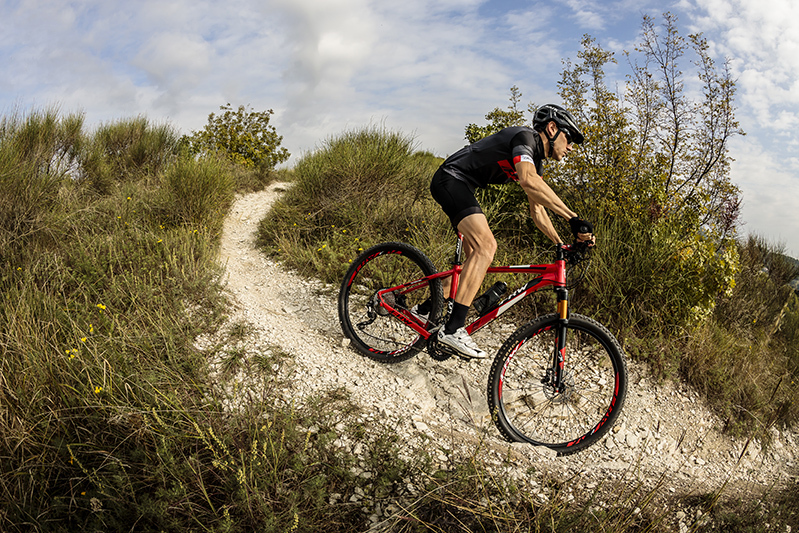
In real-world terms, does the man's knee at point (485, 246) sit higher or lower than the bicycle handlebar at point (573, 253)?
lower

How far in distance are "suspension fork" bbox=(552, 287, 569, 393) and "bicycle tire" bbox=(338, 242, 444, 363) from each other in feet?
3.80

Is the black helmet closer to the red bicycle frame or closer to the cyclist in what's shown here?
the cyclist

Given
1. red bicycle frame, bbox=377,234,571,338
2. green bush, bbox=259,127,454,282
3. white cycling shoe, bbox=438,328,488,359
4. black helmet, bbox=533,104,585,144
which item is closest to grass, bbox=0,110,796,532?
green bush, bbox=259,127,454,282

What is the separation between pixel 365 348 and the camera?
190 inches

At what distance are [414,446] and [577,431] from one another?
1.70 metres

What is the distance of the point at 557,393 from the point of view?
12.1 ft

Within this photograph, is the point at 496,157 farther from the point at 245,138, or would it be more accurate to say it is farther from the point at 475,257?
the point at 245,138

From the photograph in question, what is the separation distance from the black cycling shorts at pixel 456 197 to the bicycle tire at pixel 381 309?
0.64m

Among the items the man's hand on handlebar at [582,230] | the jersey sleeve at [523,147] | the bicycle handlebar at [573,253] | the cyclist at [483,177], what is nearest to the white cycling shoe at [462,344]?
the cyclist at [483,177]

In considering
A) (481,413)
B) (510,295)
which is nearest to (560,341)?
(510,295)

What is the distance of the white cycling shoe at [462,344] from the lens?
151 inches

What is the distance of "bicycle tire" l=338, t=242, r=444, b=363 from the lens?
4504 millimetres

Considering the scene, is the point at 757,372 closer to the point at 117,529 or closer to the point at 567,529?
the point at 567,529

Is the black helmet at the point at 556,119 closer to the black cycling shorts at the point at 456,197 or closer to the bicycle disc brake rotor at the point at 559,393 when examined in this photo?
the black cycling shorts at the point at 456,197
